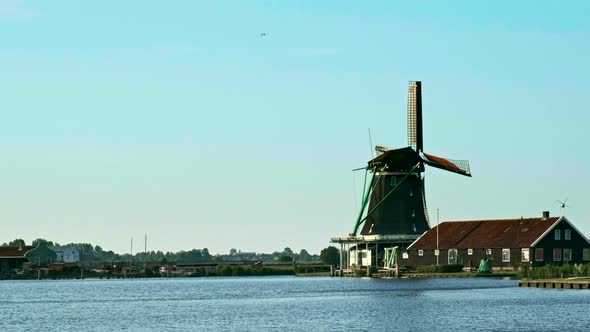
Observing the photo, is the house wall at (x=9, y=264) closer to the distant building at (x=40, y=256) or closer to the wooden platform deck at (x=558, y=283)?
the distant building at (x=40, y=256)

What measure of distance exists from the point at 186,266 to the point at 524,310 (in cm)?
11953

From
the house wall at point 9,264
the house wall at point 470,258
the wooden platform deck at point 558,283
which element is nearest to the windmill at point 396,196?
the house wall at point 470,258

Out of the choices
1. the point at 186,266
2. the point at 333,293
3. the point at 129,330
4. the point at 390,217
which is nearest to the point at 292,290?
the point at 333,293

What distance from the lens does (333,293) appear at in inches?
3743

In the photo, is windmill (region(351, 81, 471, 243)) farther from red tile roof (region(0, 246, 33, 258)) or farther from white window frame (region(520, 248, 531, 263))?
red tile roof (region(0, 246, 33, 258))

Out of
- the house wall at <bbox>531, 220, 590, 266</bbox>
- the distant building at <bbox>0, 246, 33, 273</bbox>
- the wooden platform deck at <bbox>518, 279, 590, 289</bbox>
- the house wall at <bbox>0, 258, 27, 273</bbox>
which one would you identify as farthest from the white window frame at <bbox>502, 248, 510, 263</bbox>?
the house wall at <bbox>0, 258, 27, 273</bbox>

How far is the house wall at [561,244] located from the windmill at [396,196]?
42.3ft

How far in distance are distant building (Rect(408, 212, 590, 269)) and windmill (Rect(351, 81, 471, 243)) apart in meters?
2.11

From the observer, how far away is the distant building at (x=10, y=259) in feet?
512

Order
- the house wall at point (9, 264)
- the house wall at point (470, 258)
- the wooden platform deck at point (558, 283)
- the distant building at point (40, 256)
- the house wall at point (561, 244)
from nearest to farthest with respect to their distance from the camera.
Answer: the wooden platform deck at point (558, 283), the house wall at point (561, 244), the house wall at point (470, 258), the house wall at point (9, 264), the distant building at point (40, 256)

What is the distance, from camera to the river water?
2494 inches

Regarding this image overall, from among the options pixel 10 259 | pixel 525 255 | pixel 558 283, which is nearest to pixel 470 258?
pixel 525 255

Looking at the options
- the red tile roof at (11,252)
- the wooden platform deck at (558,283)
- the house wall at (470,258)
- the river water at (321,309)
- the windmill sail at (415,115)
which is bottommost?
the river water at (321,309)

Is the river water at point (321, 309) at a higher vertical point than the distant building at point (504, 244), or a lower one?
lower
